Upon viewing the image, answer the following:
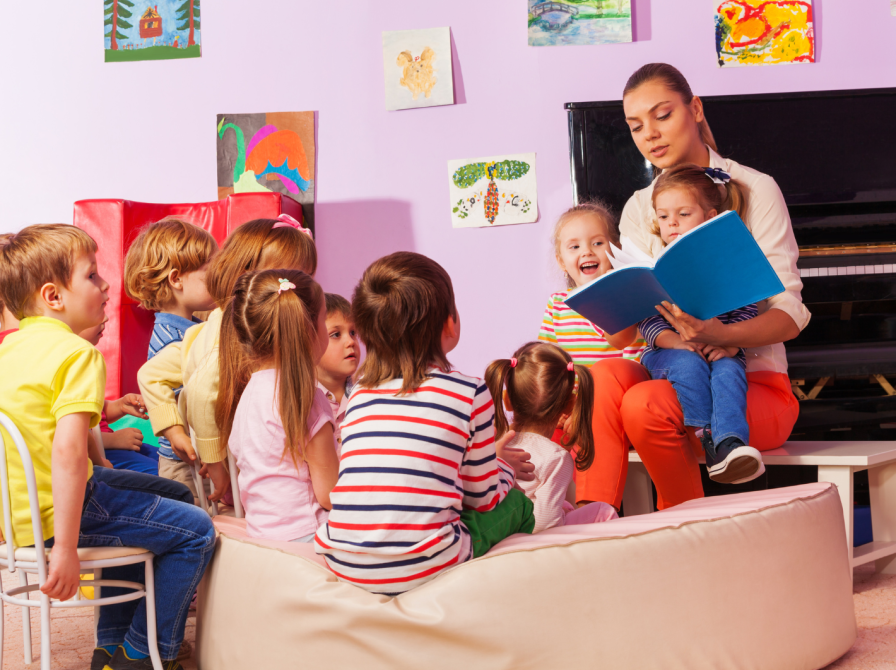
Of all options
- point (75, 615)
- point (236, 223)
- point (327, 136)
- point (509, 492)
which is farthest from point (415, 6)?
point (75, 615)

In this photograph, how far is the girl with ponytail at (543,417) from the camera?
1394mm

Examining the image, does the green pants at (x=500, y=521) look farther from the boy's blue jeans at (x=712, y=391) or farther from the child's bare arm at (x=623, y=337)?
the child's bare arm at (x=623, y=337)

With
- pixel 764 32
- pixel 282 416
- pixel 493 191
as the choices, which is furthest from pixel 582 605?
pixel 764 32

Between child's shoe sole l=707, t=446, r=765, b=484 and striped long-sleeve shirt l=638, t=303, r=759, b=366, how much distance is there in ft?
0.88

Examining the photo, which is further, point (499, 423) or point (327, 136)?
point (327, 136)

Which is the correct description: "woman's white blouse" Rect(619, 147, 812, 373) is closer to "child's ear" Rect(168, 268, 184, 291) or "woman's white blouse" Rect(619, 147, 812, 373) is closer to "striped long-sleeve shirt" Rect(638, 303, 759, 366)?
"striped long-sleeve shirt" Rect(638, 303, 759, 366)

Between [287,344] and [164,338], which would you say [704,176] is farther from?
[164,338]

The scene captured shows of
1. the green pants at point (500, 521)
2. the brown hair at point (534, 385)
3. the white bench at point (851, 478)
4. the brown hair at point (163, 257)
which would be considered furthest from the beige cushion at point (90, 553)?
the white bench at point (851, 478)

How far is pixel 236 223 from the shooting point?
91.1 inches

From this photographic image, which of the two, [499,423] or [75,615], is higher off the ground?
[499,423]

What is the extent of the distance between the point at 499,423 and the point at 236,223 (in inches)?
47.7

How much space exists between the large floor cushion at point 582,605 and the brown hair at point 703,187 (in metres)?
0.77

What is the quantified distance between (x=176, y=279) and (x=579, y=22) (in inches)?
60.8

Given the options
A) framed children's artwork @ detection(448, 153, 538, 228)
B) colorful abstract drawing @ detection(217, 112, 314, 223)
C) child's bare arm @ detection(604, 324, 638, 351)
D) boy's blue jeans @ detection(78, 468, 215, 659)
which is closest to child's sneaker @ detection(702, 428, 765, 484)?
child's bare arm @ detection(604, 324, 638, 351)
